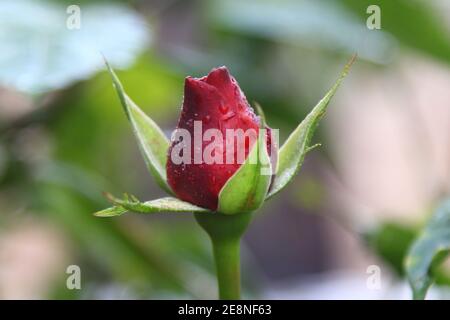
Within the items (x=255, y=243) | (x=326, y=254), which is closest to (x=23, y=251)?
(x=255, y=243)

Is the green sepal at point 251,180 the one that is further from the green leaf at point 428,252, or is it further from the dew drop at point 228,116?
the green leaf at point 428,252

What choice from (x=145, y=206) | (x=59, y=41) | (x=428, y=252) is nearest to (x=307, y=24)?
(x=59, y=41)

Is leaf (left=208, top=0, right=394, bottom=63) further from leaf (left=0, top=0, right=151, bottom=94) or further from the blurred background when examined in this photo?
leaf (left=0, top=0, right=151, bottom=94)

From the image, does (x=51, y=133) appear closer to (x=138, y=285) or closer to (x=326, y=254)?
(x=138, y=285)

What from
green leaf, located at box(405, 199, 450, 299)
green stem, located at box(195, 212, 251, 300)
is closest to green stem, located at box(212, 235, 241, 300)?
green stem, located at box(195, 212, 251, 300)

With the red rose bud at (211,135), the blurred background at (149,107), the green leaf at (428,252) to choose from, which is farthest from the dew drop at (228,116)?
the blurred background at (149,107)

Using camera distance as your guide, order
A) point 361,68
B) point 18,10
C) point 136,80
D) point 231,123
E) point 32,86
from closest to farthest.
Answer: point 231,123
point 32,86
point 18,10
point 136,80
point 361,68
